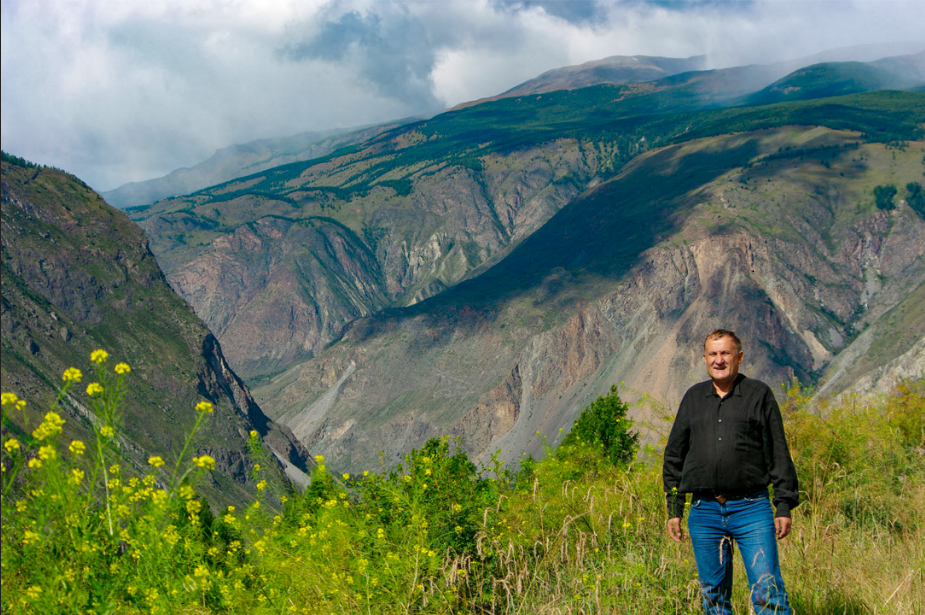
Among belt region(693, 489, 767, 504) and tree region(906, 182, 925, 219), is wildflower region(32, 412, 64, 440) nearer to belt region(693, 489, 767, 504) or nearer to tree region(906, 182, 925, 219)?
belt region(693, 489, 767, 504)

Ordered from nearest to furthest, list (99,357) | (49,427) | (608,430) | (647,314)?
(49,427) → (99,357) → (608,430) → (647,314)

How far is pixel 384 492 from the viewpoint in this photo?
722 centimetres

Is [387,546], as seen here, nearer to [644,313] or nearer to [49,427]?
[49,427]

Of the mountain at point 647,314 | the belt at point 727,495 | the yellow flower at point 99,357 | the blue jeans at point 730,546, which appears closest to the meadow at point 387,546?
the yellow flower at point 99,357

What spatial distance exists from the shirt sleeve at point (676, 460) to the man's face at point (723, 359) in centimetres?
35

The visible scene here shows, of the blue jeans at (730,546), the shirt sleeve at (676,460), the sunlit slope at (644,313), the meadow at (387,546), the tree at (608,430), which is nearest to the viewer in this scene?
the meadow at (387,546)

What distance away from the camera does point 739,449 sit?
17.1 feet

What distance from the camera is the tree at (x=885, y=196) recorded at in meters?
125

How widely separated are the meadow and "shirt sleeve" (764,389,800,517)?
0.86 m

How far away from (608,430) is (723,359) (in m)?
25.5

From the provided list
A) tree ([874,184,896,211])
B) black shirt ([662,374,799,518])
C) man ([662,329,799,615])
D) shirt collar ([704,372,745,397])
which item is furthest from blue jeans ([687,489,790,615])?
tree ([874,184,896,211])

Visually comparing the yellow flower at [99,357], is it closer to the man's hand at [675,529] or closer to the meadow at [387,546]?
the meadow at [387,546]

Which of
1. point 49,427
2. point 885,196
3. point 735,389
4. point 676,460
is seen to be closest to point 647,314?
point 885,196

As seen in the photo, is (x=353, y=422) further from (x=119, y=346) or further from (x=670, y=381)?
(x=670, y=381)
